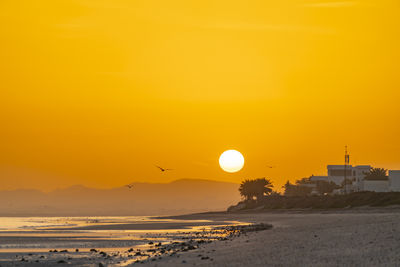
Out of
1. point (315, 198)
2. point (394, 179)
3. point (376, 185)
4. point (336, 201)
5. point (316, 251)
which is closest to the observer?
point (316, 251)

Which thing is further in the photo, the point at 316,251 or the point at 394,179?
the point at 394,179

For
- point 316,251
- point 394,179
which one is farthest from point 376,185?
point 316,251

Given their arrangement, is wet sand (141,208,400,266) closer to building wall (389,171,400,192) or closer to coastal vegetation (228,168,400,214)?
coastal vegetation (228,168,400,214)

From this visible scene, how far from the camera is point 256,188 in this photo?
589 ft

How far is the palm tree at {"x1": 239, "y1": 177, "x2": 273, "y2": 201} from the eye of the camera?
179000 mm

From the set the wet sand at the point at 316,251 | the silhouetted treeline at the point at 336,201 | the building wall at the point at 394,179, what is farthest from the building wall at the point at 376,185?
the wet sand at the point at 316,251

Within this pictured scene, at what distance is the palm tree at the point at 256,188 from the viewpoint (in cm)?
17900

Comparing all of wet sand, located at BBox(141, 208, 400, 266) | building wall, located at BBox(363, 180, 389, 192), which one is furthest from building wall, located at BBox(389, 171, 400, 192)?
wet sand, located at BBox(141, 208, 400, 266)

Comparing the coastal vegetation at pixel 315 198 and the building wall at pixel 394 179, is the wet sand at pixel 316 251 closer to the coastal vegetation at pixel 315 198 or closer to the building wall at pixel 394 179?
the coastal vegetation at pixel 315 198

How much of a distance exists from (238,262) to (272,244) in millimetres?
7828

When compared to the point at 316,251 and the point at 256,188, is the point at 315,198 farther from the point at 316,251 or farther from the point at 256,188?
the point at 316,251

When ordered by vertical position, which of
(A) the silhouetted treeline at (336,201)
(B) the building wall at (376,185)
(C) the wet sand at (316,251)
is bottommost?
(C) the wet sand at (316,251)

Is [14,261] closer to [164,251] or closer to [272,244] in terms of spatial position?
[164,251]

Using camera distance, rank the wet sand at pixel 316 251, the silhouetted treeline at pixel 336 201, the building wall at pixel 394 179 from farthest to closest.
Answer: the building wall at pixel 394 179
the silhouetted treeline at pixel 336 201
the wet sand at pixel 316 251
